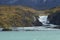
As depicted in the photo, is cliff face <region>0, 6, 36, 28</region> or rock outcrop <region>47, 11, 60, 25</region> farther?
rock outcrop <region>47, 11, 60, 25</region>

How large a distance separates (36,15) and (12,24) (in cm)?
356

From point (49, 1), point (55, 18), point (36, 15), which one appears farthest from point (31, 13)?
point (49, 1)

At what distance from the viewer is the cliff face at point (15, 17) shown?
33969 mm

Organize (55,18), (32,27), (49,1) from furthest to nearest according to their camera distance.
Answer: (49,1) < (55,18) < (32,27)

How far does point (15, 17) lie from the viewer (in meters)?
35.8

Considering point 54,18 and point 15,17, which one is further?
point 54,18

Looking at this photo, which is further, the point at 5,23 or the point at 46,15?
the point at 46,15

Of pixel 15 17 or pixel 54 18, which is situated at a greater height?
pixel 15 17

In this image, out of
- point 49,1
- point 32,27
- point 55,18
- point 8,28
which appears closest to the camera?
point 8,28

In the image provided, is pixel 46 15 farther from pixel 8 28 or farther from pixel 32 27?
pixel 8 28

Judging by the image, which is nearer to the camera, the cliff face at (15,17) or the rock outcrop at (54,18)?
the cliff face at (15,17)

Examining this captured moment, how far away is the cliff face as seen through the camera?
3397 centimetres

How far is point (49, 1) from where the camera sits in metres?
55.1

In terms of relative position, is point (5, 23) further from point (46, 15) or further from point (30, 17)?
point (46, 15)
